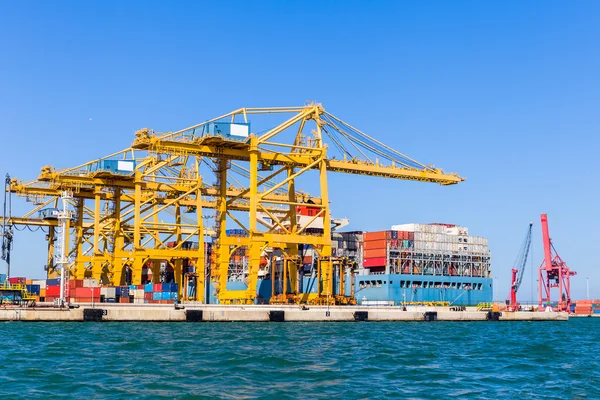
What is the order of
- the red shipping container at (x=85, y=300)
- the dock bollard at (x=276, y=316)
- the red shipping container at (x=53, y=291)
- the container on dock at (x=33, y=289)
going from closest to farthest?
the dock bollard at (x=276, y=316), the red shipping container at (x=85, y=300), the red shipping container at (x=53, y=291), the container on dock at (x=33, y=289)

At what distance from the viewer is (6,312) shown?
175 feet

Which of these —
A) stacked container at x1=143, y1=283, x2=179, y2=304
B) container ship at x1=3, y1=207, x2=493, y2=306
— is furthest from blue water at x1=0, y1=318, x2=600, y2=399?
container ship at x1=3, y1=207, x2=493, y2=306

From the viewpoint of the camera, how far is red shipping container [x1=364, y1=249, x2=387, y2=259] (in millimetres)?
96375

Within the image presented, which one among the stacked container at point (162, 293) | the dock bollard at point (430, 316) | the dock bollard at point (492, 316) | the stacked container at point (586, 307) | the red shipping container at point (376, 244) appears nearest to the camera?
the dock bollard at point (430, 316)

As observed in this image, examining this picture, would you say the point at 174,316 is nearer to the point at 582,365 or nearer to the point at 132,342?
the point at 132,342

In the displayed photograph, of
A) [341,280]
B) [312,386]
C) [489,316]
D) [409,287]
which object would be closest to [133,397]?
[312,386]

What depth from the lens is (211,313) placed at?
192ft

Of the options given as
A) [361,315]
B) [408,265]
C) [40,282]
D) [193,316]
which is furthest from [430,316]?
[40,282]

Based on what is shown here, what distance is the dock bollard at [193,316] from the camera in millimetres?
57344

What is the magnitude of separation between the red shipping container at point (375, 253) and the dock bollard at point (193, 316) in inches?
1682

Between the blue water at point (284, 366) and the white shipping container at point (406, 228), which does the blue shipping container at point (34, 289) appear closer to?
the blue water at point (284, 366)

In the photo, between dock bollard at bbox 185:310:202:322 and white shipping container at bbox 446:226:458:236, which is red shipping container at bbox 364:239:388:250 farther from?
dock bollard at bbox 185:310:202:322

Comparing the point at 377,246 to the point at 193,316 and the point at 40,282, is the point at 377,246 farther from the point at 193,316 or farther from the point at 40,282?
the point at 193,316

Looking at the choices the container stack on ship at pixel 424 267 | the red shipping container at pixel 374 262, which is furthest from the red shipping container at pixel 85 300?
the red shipping container at pixel 374 262
